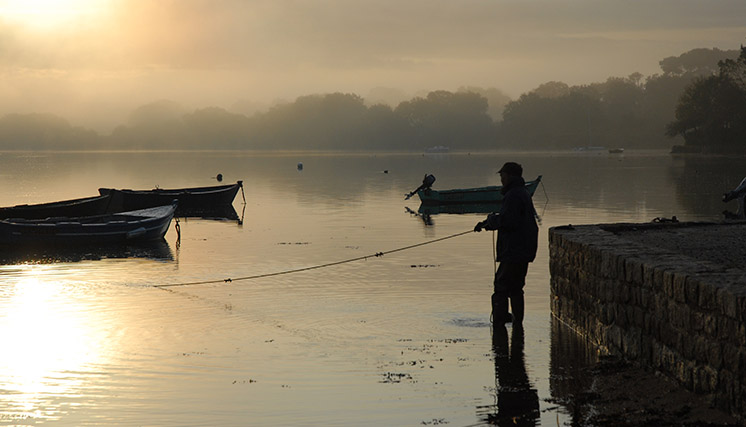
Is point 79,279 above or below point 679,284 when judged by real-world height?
below

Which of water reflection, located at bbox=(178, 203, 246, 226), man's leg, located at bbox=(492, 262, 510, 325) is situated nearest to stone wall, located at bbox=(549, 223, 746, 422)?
man's leg, located at bbox=(492, 262, 510, 325)

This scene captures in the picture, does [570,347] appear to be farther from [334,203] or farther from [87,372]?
[334,203]

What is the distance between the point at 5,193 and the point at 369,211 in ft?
105

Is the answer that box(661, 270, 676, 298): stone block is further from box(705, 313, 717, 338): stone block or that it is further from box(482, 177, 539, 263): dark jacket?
box(482, 177, 539, 263): dark jacket

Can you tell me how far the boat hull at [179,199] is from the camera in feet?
139

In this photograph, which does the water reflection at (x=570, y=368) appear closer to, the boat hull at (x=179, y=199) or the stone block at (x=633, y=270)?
the stone block at (x=633, y=270)

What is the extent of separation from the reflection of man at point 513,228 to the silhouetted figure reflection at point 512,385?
2.32 feet

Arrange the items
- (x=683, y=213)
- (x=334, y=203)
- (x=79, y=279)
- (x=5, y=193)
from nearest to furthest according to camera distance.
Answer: (x=79, y=279), (x=683, y=213), (x=334, y=203), (x=5, y=193)

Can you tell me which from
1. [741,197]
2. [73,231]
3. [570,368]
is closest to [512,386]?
[570,368]

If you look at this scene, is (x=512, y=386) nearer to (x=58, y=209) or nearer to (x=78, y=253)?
(x=78, y=253)

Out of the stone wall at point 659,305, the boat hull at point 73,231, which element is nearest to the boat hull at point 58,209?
the boat hull at point 73,231

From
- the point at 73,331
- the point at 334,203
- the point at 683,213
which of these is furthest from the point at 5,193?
the point at 73,331

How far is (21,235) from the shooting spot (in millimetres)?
27125

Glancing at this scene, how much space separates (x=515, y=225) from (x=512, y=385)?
101 inches
